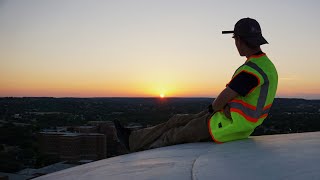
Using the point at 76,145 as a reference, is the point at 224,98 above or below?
above

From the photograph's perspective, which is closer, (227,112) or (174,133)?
(227,112)

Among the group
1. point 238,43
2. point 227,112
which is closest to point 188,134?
point 227,112

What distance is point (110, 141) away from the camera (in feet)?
164

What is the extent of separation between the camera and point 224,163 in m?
2.69

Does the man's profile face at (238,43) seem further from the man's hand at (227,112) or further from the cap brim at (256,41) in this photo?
the man's hand at (227,112)

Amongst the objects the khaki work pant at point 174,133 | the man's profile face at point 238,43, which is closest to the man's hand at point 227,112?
the khaki work pant at point 174,133

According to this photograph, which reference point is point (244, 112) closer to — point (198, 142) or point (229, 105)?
point (229, 105)

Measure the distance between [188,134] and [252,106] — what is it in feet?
2.31

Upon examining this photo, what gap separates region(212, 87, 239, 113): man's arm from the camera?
3785 millimetres

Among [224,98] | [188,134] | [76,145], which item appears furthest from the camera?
[76,145]

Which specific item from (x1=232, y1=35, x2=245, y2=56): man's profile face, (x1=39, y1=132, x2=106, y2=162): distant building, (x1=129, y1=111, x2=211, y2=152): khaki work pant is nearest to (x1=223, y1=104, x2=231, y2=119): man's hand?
(x1=129, y1=111, x2=211, y2=152): khaki work pant

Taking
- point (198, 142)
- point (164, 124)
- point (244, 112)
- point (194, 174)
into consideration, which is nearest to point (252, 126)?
point (244, 112)

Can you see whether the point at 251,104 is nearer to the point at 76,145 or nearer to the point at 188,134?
the point at 188,134

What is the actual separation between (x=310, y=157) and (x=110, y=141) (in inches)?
1893
